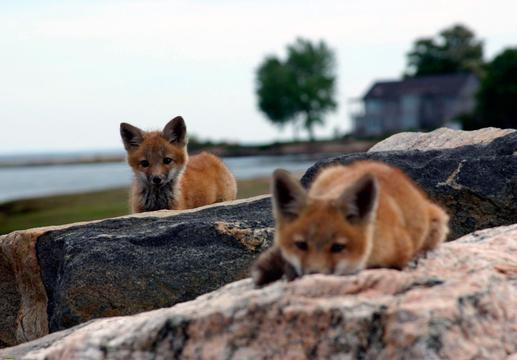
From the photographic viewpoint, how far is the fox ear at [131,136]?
13023 mm

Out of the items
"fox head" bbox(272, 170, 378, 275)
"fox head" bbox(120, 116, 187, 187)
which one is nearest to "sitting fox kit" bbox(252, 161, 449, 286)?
"fox head" bbox(272, 170, 378, 275)

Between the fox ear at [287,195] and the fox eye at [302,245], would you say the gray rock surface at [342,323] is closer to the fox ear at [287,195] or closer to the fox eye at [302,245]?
the fox eye at [302,245]

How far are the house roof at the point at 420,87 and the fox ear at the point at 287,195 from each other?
96200 mm

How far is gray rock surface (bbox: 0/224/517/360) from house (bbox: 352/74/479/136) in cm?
9026

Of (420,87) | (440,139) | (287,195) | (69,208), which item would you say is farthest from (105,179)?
(287,195)

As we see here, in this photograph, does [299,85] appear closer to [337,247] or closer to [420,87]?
[420,87]

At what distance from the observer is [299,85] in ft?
351

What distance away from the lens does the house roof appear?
98875 mm

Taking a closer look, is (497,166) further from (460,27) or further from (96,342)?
(460,27)

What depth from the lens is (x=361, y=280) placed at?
515 centimetres

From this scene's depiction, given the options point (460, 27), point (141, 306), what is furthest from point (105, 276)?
point (460, 27)

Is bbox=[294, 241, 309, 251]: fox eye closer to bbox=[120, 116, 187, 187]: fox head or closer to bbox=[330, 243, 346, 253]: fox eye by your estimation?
bbox=[330, 243, 346, 253]: fox eye

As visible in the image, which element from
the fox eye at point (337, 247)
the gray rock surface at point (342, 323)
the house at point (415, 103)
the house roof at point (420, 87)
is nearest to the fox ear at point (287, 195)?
the fox eye at point (337, 247)

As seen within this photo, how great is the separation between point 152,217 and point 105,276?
1701 mm
